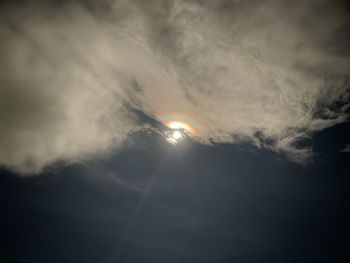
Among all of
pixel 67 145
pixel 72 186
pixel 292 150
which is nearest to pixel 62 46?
pixel 67 145

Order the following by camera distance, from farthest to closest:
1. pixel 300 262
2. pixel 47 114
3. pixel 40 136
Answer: pixel 300 262, pixel 40 136, pixel 47 114

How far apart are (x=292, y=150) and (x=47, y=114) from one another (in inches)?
512

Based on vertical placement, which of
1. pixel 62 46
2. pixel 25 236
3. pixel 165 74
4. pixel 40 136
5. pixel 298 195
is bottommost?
pixel 25 236

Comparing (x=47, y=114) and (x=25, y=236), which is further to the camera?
(x=25, y=236)

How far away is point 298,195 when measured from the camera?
1908cm

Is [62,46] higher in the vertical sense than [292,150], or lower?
lower

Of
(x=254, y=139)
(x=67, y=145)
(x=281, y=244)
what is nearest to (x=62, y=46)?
(x=67, y=145)

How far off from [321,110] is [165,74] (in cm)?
713

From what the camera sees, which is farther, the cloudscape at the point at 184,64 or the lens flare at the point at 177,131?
the lens flare at the point at 177,131

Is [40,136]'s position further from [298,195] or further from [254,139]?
[298,195]

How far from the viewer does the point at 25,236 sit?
35031mm

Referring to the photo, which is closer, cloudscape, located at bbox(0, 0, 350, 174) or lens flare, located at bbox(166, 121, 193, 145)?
cloudscape, located at bbox(0, 0, 350, 174)

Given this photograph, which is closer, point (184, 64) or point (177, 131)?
point (184, 64)

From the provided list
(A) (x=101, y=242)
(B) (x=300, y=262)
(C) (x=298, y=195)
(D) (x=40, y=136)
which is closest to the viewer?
(D) (x=40, y=136)
